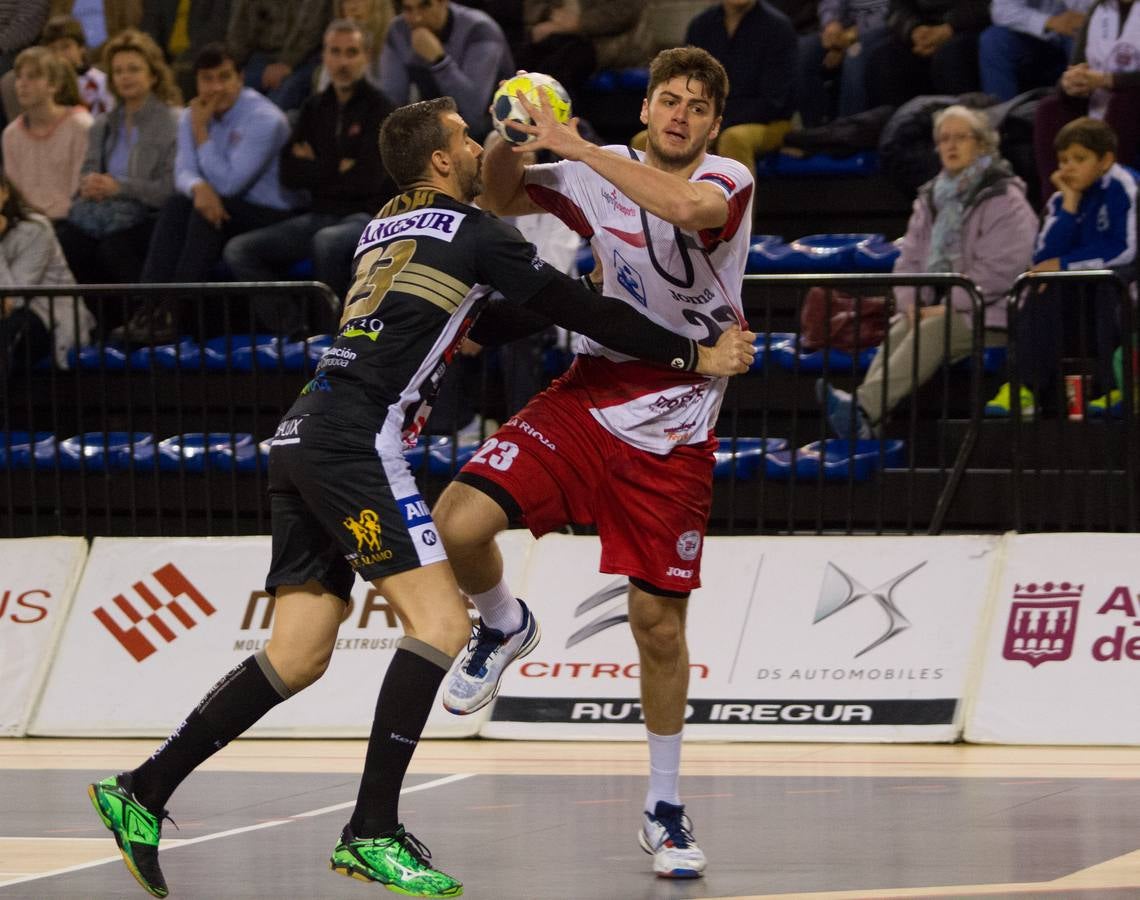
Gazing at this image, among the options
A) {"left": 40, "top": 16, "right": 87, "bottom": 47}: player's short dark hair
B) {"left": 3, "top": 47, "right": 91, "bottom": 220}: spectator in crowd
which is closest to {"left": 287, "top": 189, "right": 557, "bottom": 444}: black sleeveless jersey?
{"left": 3, "top": 47, "right": 91, "bottom": 220}: spectator in crowd

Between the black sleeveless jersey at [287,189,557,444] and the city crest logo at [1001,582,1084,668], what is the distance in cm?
398

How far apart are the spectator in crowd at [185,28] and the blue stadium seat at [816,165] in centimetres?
468

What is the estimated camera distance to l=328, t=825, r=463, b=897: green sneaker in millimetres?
5625

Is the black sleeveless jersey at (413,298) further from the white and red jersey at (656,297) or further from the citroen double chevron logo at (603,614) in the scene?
the citroen double chevron logo at (603,614)

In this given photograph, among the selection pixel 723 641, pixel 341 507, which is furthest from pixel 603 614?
pixel 341 507

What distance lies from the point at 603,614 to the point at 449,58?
4586 mm

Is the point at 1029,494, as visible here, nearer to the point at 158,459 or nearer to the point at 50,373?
the point at 158,459

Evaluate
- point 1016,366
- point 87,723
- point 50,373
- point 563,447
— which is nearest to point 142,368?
point 50,373

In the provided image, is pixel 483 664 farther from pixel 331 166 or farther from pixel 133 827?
pixel 331 166

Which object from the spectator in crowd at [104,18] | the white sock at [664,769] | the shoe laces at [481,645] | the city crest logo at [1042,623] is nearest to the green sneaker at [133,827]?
the shoe laces at [481,645]

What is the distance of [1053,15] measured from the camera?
12.1m

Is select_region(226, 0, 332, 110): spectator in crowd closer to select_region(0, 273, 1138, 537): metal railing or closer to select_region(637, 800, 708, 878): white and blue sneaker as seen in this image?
select_region(0, 273, 1138, 537): metal railing

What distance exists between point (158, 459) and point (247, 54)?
474 centimetres

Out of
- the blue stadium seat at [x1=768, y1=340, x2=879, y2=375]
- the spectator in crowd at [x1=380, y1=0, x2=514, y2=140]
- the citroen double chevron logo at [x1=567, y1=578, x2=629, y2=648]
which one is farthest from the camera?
A: the spectator in crowd at [x1=380, y1=0, x2=514, y2=140]
